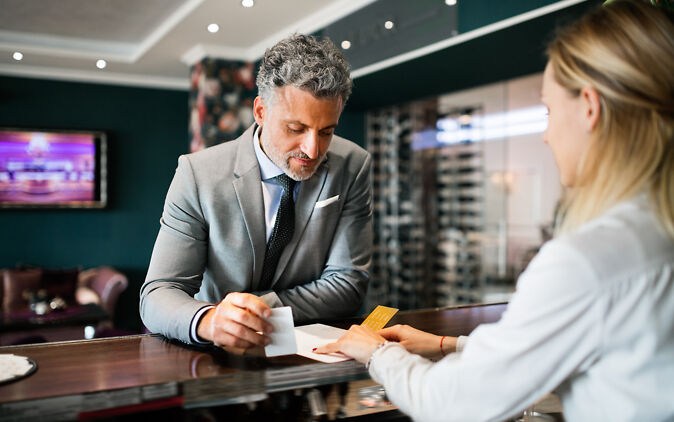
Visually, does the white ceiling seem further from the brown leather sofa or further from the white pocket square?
the white pocket square

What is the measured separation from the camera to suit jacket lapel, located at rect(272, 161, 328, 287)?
1733 mm

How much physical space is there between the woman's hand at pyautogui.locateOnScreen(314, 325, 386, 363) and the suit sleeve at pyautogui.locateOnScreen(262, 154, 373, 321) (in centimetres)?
38

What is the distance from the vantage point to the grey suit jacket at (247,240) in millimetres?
1577

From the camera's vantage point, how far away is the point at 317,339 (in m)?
1.38

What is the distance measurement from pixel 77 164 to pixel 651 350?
22.1ft

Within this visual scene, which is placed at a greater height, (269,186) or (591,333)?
(269,186)

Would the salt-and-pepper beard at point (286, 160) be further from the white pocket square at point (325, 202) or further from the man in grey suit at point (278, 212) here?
the white pocket square at point (325, 202)

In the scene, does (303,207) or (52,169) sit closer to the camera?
(303,207)

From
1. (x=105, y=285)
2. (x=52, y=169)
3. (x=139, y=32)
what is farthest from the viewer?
(x=52, y=169)

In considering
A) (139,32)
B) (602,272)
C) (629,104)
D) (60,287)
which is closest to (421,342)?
(602,272)

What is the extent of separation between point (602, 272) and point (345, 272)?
1.04m

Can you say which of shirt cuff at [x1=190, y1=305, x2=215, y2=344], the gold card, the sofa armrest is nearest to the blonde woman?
the gold card

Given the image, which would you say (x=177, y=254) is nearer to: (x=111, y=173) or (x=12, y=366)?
(x=12, y=366)

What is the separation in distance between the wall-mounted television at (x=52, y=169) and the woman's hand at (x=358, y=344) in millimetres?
6095
